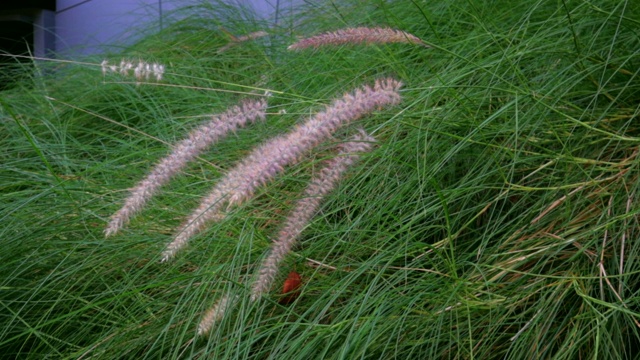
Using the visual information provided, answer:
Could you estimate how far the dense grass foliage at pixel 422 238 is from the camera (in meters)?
1.21

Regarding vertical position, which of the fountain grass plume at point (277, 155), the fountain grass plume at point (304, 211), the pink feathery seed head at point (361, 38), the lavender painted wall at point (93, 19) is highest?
the pink feathery seed head at point (361, 38)

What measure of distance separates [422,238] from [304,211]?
0.74ft

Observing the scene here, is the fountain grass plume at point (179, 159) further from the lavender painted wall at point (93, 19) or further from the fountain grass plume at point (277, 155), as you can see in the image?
the lavender painted wall at point (93, 19)

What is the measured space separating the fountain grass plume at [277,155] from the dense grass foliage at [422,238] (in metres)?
0.06

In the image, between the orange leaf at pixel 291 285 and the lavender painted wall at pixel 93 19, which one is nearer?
the orange leaf at pixel 291 285

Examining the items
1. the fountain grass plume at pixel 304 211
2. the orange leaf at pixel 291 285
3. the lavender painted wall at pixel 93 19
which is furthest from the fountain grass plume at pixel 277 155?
the lavender painted wall at pixel 93 19

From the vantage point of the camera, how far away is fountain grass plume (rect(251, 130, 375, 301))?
126 cm

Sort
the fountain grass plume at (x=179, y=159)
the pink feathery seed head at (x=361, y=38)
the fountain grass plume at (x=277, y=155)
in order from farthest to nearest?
the pink feathery seed head at (x=361, y=38) < the fountain grass plume at (x=179, y=159) < the fountain grass plume at (x=277, y=155)

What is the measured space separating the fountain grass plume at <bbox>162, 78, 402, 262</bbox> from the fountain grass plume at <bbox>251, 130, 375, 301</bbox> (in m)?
0.06

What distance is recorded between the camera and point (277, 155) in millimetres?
1212

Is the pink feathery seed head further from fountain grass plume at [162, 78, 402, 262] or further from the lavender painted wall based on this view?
the lavender painted wall

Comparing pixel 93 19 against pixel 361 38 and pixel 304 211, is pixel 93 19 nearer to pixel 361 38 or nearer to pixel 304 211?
pixel 361 38

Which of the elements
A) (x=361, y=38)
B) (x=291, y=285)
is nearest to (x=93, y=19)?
(x=361, y=38)

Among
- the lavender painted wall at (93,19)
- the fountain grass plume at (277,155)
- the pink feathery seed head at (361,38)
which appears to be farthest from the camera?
the lavender painted wall at (93,19)
